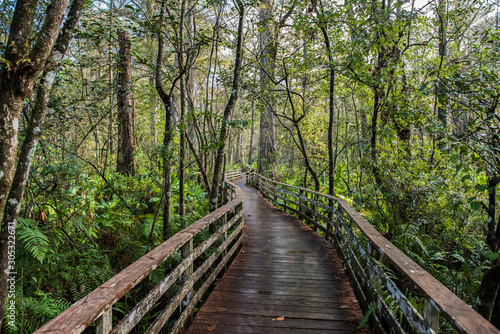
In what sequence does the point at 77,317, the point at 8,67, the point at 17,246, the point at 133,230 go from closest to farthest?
the point at 77,317 < the point at 8,67 < the point at 17,246 < the point at 133,230

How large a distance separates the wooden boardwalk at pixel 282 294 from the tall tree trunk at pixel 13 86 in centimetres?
207

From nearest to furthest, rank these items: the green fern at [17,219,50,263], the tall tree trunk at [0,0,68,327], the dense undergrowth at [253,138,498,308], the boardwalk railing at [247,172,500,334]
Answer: the boardwalk railing at [247,172,500,334], the tall tree trunk at [0,0,68,327], the green fern at [17,219,50,263], the dense undergrowth at [253,138,498,308]

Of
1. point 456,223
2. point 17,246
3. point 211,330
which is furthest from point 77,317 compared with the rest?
point 456,223

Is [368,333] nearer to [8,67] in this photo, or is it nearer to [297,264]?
[297,264]

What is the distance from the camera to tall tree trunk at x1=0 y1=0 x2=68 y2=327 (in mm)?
2211

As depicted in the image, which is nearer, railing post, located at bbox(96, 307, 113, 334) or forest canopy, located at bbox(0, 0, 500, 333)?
railing post, located at bbox(96, 307, 113, 334)

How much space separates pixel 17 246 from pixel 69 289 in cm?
109

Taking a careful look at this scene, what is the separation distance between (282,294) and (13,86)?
3800 millimetres

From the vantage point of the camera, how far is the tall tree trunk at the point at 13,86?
2.21 metres

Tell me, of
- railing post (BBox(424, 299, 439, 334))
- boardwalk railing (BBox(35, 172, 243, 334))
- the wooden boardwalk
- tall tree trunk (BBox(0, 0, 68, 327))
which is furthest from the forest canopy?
railing post (BBox(424, 299, 439, 334))

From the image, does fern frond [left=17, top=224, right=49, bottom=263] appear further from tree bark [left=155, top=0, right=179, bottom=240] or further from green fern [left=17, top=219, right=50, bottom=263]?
tree bark [left=155, top=0, right=179, bottom=240]

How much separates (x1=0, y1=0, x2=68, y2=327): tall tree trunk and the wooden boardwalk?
6.78ft

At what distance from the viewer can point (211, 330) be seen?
3.10m

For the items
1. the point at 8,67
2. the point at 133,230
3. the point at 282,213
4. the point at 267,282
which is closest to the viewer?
the point at 8,67
